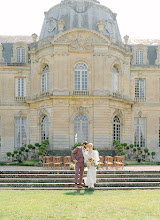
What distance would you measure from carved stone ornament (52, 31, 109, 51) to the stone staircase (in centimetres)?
1228

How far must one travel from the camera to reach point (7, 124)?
25.4m

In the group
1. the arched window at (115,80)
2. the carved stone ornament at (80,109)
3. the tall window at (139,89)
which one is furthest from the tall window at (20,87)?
the tall window at (139,89)

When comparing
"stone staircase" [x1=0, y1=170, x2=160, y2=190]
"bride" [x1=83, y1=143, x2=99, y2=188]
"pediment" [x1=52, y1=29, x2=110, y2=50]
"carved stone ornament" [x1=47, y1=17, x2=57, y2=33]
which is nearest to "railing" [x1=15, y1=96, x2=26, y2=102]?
"pediment" [x1=52, y1=29, x2=110, y2=50]

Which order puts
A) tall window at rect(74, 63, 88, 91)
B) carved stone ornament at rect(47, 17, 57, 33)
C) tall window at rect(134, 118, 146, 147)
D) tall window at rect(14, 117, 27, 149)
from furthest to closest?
tall window at rect(134, 118, 146, 147) < tall window at rect(14, 117, 27, 149) < carved stone ornament at rect(47, 17, 57, 33) < tall window at rect(74, 63, 88, 91)

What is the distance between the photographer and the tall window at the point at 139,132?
2586 cm

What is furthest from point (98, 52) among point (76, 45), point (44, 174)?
point (44, 174)

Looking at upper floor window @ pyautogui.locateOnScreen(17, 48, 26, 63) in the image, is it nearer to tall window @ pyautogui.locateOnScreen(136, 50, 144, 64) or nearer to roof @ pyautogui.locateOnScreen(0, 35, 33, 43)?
roof @ pyautogui.locateOnScreen(0, 35, 33, 43)

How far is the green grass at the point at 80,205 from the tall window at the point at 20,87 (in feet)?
52.3

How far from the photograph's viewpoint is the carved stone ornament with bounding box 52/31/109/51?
22672mm

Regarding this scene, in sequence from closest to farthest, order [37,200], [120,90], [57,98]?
[37,200] < [57,98] < [120,90]

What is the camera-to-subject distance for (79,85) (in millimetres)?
22953

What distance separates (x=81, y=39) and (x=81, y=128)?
681 centimetres

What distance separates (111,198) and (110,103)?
13.9m

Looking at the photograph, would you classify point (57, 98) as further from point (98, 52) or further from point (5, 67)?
point (5, 67)
